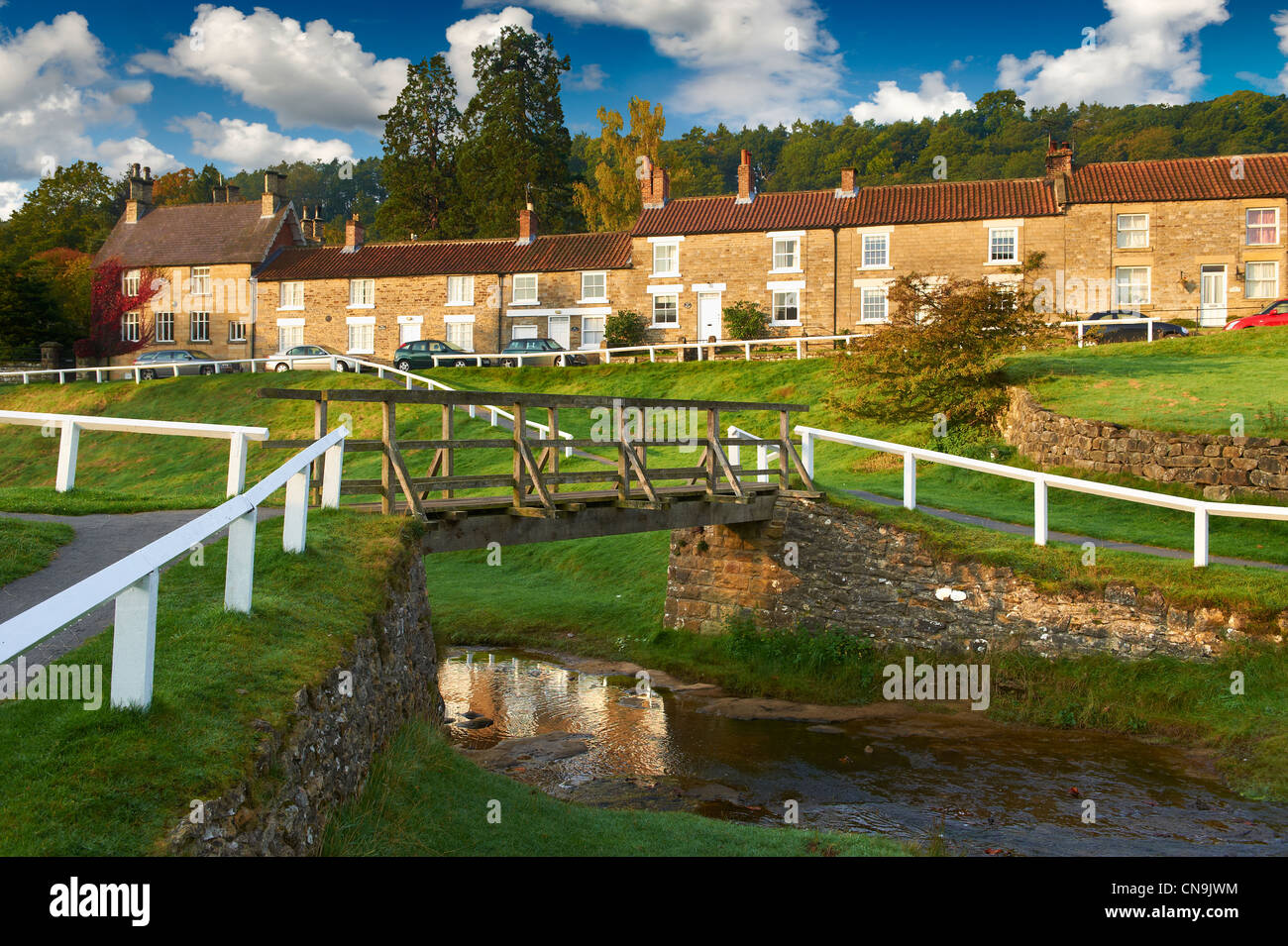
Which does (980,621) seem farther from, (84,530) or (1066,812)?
(84,530)

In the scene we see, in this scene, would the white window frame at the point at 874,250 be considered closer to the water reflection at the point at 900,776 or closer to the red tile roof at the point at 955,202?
the red tile roof at the point at 955,202

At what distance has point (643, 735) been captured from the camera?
12938 millimetres

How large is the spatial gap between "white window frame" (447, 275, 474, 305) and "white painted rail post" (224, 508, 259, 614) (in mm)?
41469

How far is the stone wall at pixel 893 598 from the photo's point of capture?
43.5 ft

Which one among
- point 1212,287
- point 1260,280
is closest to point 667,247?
point 1212,287

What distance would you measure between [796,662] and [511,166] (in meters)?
47.4

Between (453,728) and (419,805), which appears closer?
(419,805)

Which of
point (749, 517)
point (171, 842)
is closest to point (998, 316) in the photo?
point (749, 517)

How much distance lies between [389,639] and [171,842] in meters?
4.06

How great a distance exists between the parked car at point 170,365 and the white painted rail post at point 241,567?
34890 millimetres

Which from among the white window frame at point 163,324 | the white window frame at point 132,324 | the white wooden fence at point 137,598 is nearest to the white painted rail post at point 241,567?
the white wooden fence at point 137,598

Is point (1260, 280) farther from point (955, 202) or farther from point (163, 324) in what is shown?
point (163, 324)

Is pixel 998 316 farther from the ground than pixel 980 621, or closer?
farther from the ground

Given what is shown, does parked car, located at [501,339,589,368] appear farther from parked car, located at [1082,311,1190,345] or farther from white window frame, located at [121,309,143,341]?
white window frame, located at [121,309,143,341]
